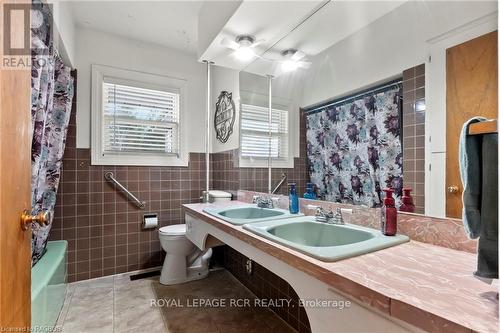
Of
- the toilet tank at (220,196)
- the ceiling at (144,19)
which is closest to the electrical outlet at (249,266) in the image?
the toilet tank at (220,196)

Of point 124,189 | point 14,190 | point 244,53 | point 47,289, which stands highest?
point 244,53

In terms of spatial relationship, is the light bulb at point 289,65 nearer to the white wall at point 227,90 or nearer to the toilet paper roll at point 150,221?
the white wall at point 227,90

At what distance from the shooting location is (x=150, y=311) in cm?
184

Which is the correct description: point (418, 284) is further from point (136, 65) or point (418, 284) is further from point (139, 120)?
point (136, 65)

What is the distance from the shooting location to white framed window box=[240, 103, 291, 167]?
6.12ft

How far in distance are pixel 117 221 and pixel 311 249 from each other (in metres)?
2.22

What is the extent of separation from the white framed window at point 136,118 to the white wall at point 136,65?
64mm

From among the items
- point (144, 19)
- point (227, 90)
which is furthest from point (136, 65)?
→ point (227, 90)

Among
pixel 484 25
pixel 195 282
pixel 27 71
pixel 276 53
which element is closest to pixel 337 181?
pixel 484 25

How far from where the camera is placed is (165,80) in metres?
2.65

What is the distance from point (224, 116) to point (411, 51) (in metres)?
1.82

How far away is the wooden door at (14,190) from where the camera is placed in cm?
63

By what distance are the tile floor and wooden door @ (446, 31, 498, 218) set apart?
1353 mm

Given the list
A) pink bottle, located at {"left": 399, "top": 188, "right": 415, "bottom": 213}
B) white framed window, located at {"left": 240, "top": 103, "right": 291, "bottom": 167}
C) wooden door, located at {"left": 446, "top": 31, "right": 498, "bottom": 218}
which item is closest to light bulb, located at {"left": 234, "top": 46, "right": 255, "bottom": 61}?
white framed window, located at {"left": 240, "top": 103, "right": 291, "bottom": 167}
